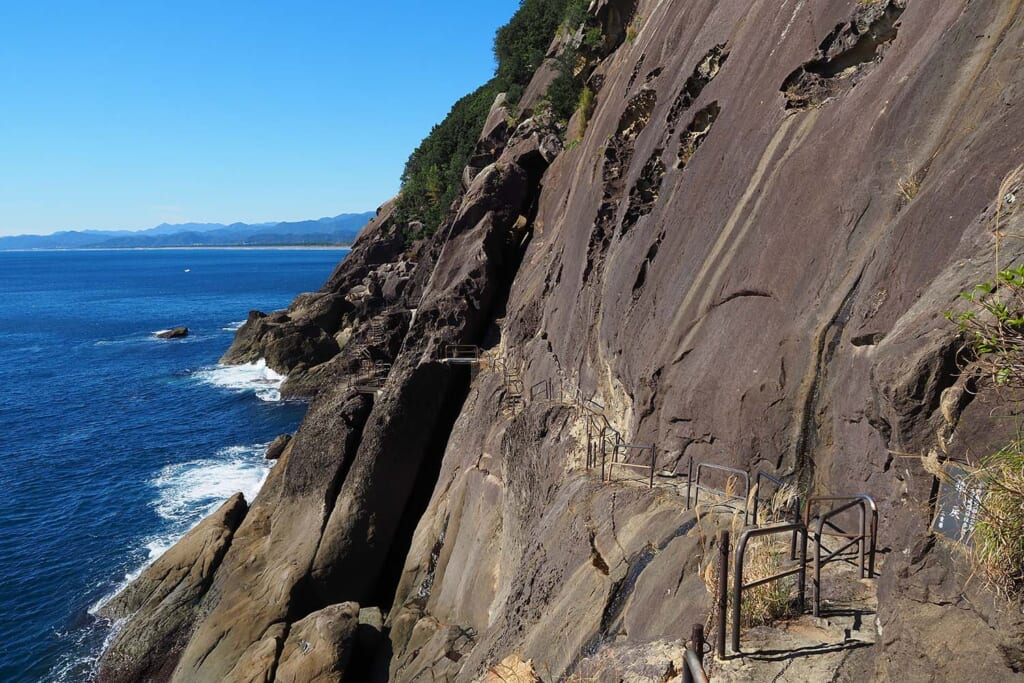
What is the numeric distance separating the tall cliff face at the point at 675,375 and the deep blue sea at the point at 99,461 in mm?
4678

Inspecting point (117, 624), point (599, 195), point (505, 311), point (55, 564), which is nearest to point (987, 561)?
point (599, 195)

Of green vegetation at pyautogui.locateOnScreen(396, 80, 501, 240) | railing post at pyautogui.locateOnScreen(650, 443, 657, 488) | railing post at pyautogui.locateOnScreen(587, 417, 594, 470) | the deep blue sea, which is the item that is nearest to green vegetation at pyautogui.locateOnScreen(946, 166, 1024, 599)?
railing post at pyautogui.locateOnScreen(650, 443, 657, 488)

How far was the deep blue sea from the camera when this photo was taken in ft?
74.3

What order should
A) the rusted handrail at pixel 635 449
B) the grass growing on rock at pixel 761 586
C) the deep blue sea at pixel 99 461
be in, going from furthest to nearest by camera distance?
the deep blue sea at pixel 99 461 → the rusted handrail at pixel 635 449 → the grass growing on rock at pixel 761 586

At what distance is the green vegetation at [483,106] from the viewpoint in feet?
93.2

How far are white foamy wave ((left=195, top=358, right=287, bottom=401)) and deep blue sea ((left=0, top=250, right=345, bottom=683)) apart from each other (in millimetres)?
155

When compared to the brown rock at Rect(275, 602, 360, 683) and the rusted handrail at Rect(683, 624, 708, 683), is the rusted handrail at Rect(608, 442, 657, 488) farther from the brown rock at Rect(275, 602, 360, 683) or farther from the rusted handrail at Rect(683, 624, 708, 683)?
the brown rock at Rect(275, 602, 360, 683)

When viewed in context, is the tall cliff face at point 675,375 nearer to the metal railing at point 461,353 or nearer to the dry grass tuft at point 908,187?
the dry grass tuft at point 908,187

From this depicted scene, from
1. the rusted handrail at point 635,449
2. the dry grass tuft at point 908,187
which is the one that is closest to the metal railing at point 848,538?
the rusted handrail at point 635,449

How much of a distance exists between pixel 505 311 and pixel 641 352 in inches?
526

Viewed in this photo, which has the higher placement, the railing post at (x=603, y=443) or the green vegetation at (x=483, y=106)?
the green vegetation at (x=483, y=106)

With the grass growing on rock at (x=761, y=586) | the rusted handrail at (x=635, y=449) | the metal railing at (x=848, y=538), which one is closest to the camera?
the metal railing at (x=848, y=538)

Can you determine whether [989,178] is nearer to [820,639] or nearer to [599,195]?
[820,639]

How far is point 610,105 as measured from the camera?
20938mm
